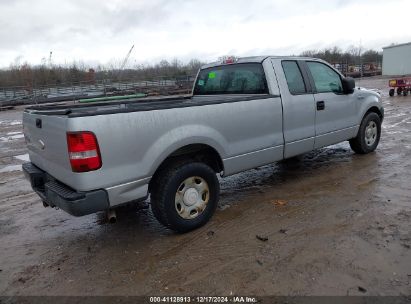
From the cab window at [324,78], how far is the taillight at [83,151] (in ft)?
11.9

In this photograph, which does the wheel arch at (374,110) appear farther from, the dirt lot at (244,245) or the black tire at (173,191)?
the black tire at (173,191)

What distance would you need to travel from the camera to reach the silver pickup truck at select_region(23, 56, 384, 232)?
3.27 metres

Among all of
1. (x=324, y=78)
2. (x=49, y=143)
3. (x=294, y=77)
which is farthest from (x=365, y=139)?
(x=49, y=143)

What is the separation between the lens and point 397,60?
135ft

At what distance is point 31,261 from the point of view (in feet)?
12.2

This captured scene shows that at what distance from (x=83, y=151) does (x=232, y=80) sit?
9.37ft

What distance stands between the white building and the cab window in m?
40.4

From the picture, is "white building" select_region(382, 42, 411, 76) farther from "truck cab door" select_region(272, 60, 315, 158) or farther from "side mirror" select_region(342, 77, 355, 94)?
"truck cab door" select_region(272, 60, 315, 158)

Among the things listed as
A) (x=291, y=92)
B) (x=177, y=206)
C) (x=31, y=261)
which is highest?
(x=291, y=92)

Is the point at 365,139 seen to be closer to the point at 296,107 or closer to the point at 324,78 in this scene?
the point at 324,78

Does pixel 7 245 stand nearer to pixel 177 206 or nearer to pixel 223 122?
pixel 177 206

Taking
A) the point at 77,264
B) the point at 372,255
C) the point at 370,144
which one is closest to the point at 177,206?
the point at 77,264

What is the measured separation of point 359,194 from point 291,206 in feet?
3.19

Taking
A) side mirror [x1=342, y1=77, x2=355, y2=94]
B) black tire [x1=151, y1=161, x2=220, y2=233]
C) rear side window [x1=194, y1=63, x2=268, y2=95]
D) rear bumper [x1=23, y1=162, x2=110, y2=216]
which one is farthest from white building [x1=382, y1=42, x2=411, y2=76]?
rear bumper [x1=23, y1=162, x2=110, y2=216]
